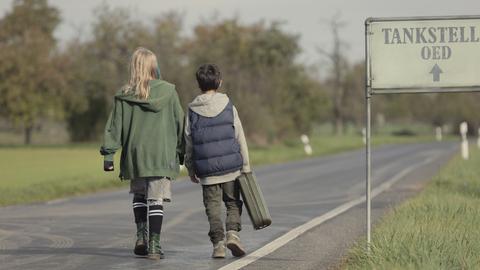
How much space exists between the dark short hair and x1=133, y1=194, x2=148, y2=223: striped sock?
3.76ft

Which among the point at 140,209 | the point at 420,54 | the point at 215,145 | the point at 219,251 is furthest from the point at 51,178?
the point at 420,54

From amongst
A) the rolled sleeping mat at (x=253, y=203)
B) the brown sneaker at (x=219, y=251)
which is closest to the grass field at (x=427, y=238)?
the rolled sleeping mat at (x=253, y=203)

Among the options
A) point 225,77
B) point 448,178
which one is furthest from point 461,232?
point 225,77

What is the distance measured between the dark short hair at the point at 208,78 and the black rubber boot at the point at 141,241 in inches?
52.7

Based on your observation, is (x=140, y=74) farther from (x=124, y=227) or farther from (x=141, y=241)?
(x=124, y=227)

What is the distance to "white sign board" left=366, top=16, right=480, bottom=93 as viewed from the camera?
25.1 feet

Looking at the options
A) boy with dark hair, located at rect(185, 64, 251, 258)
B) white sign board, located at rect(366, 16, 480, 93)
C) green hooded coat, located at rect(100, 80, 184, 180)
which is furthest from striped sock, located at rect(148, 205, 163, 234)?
white sign board, located at rect(366, 16, 480, 93)

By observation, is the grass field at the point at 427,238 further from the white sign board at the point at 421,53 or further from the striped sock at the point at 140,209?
the striped sock at the point at 140,209

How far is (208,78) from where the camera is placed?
7980mm

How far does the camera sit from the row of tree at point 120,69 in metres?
44.2

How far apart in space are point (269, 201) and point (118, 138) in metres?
7.04

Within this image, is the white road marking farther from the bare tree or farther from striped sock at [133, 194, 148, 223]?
the bare tree

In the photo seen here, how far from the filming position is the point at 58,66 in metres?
59.7

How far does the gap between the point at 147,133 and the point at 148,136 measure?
0.09 ft
